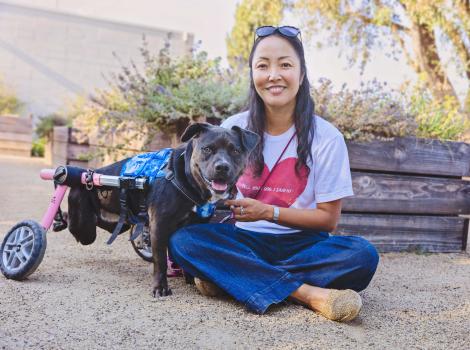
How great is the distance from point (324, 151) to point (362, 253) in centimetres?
52

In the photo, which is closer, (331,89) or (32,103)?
(331,89)

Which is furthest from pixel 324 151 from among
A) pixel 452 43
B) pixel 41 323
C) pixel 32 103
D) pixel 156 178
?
pixel 32 103

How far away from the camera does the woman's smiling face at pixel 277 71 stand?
2621 millimetres

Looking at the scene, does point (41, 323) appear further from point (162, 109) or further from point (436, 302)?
point (162, 109)

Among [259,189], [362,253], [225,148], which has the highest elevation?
[225,148]

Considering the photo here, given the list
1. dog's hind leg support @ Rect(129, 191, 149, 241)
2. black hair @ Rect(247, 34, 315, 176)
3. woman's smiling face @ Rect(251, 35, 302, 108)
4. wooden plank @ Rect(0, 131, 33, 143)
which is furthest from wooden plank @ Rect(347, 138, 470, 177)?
wooden plank @ Rect(0, 131, 33, 143)

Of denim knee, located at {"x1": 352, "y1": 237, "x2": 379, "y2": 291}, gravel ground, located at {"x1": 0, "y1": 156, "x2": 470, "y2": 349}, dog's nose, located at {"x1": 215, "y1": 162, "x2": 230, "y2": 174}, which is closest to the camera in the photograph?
gravel ground, located at {"x1": 0, "y1": 156, "x2": 470, "y2": 349}

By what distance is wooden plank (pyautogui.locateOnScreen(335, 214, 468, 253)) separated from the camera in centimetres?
400

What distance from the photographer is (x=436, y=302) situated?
274cm

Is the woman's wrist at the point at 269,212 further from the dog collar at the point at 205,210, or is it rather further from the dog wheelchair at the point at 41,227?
the dog wheelchair at the point at 41,227

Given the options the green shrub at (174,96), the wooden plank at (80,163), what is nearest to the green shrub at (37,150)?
the wooden plank at (80,163)

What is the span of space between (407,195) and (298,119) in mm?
1857

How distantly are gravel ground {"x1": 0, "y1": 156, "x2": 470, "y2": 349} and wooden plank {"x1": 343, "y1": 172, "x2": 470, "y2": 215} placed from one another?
0.85m

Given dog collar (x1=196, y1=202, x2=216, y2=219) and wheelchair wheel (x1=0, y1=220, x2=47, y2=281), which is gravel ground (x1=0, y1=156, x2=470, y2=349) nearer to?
wheelchair wheel (x1=0, y1=220, x2=47, y2=281)
